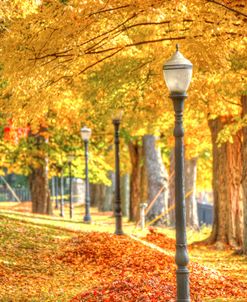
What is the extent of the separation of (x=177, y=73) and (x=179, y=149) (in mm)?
978

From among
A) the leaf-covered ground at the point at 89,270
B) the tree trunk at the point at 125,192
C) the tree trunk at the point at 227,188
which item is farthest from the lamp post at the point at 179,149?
the tree trunk at the point at 125,192

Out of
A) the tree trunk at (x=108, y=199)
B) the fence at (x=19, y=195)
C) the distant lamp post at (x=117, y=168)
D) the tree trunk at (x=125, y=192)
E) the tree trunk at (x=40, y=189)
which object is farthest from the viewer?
the fence at (x=19, y=195)

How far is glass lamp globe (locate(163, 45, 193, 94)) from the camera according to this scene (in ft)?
34.6

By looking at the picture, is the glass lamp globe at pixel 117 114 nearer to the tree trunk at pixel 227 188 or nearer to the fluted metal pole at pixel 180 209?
the tree trunk at pixel 227 188

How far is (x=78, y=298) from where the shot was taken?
12.6 metres

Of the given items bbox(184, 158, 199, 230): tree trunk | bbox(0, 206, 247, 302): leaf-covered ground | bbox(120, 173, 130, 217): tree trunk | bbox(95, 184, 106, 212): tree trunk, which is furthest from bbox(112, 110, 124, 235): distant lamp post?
bbox(95, 184, 106, 212): tree trunk

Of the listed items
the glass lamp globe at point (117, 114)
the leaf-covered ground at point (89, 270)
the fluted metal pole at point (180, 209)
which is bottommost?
the leaf-covered ground at point (89, 270)

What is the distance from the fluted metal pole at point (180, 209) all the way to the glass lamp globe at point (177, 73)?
0.44ft

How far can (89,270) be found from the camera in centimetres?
1709

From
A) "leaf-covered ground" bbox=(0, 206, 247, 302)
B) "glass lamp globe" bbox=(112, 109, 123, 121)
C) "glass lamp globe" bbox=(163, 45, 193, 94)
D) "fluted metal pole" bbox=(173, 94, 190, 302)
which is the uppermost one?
"glass lamp globe" bbox=(112, 109, 123, 121)

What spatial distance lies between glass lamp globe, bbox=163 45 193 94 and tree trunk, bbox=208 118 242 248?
13300 millimetres

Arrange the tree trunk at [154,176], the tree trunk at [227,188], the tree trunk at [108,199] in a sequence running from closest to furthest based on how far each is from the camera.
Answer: the tree trunk at [227,188]
the tree trunk at [154,176]
the tree trunk at [108,199]

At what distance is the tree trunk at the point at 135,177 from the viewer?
125ft

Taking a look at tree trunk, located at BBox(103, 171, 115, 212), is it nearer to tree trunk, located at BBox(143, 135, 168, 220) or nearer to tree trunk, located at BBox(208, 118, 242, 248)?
tree trunk, located at BBox(143, 135, 168, 220)
